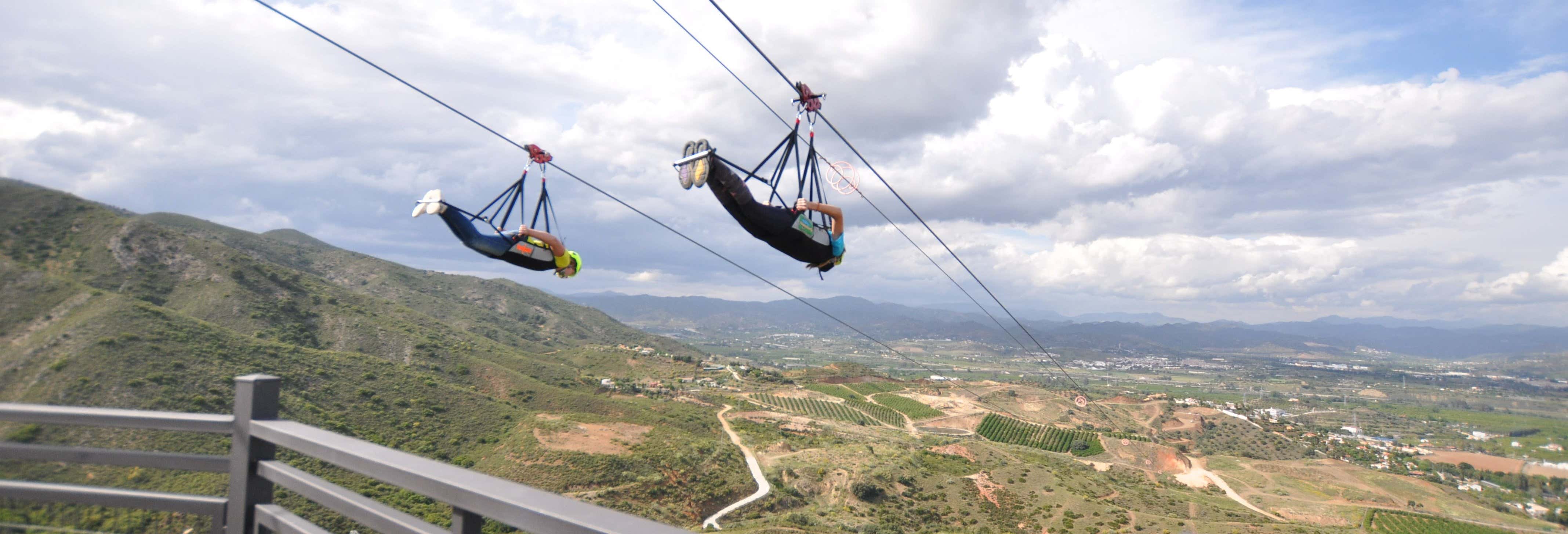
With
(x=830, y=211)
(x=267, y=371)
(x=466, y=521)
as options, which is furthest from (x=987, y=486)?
(x=466, y=521)

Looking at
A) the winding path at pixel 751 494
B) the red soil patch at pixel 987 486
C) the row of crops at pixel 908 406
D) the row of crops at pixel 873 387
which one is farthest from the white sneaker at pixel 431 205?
the row of crops at pixel 873 387

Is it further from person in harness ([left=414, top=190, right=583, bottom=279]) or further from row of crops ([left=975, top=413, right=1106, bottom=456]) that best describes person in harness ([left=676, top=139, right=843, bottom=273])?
row of crops ([left=975, top=413, right=1106, bottom=456])

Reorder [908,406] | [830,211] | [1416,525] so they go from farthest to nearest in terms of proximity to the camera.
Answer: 1. [908,406]
2. [1416,525]
3. [830,211]

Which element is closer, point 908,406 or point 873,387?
point 908,406

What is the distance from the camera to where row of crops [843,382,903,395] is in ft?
382

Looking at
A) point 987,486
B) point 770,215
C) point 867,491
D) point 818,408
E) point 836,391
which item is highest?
point 770,215

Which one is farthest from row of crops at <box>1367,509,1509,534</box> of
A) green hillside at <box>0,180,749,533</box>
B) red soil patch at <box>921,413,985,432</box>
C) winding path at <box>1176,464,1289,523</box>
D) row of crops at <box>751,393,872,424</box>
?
green hillside at <box>0,180,749,533</box>

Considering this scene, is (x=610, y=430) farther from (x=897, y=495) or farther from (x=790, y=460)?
(x=897, y=495)

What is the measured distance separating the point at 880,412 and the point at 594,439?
57.1m

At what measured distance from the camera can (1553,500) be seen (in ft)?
223

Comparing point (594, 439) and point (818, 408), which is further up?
point (594, 439)

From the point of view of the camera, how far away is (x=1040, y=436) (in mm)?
89188

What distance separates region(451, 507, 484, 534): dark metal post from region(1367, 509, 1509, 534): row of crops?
68.4 metres

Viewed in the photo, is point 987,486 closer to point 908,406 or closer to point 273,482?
point 273,482
